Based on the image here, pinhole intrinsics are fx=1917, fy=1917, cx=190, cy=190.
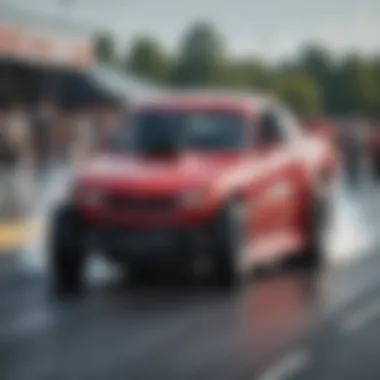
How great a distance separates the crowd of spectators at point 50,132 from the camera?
24.8 ft

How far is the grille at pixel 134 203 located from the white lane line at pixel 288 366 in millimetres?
1957

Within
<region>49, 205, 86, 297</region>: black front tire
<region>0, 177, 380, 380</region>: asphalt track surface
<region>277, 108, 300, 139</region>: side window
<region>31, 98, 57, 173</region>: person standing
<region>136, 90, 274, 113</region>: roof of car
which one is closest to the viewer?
<region>0, 177, 380, 380</region>: asphalt track surface

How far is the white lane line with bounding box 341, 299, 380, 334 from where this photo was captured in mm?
7602

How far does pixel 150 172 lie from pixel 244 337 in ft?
4.83

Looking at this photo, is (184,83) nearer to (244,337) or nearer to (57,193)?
(244,337)

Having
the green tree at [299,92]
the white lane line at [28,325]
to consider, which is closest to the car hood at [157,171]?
the white lane line at [28,325]

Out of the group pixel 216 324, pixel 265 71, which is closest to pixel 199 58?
pixel 265 71

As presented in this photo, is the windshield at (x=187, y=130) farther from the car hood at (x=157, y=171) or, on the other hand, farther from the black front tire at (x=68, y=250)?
the black front tire at (x=68, y=250)

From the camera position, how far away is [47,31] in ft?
23.4

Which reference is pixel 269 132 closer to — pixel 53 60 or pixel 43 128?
pixel 43 128

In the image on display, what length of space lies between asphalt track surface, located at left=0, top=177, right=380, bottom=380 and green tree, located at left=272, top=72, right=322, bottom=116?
0.88 meters

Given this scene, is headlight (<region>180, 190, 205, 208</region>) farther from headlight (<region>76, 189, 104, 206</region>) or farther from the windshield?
headlight (<region>76, 189, 104, 206</region>)

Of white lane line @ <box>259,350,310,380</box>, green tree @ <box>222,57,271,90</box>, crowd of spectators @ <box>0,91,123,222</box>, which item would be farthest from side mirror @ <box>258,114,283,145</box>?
white lane line @ <box>259,350,310,380</box>

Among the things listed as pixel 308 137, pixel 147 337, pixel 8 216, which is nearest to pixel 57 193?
pixel 308 137
